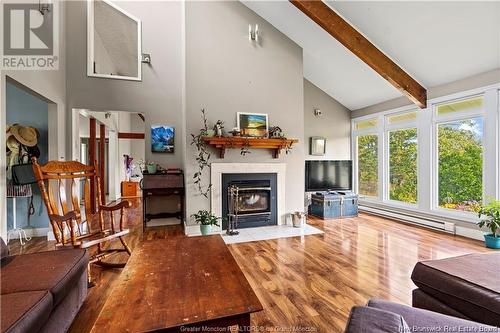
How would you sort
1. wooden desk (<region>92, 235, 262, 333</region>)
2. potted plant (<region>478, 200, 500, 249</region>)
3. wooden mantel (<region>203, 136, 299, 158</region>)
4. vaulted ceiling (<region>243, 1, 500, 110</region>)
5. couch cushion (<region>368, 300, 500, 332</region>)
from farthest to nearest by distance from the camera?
wooden mantel (<region>203, 136, 299, 158</region>) → potted plant (<region>478, 200, 500, 249</region>) → vaulted ceiling (<region>243, 1, 500, 110</region>) → wooden desk (<region>92, 235, 262, 333</region>) → couch cushion (<region>368, 300, 500, 332</region>)

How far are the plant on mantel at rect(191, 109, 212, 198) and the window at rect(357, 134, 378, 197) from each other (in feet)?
12.4

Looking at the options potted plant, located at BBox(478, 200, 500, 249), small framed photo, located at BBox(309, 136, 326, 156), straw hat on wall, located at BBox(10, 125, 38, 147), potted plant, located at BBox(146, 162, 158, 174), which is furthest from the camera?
small framed photo, located at BBox(309, 136, 326, 156)

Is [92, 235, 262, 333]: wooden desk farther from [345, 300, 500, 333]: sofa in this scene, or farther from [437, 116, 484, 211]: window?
[437, 116, 484, 211]: window

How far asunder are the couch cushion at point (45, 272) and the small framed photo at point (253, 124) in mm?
2945

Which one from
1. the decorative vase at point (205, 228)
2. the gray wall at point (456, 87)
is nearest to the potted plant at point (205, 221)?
the decorative vase at point (205, 228)

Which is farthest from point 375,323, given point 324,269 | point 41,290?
point 324,269

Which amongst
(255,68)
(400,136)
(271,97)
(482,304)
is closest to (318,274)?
(482,304)

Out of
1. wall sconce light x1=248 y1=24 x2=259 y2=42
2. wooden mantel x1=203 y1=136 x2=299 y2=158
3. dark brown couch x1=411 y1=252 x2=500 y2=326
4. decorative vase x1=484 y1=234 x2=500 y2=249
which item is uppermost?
wall sconce light x1=248 y1=24 x2=259 y2=42

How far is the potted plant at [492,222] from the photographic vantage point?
10.4 ft

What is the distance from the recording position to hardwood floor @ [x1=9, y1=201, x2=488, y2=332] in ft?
6.07

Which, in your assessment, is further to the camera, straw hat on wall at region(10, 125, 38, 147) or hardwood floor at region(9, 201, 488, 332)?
straw hat on wall at region(10, 125, 38, 147)

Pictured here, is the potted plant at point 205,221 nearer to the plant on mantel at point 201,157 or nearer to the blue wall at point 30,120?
the plant on mantel at point 201,157

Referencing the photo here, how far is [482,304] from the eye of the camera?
3.92ft

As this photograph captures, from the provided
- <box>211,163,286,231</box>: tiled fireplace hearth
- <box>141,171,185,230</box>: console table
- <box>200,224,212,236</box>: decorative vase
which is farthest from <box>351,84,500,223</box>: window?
<box>141,171,185,230</box>: console table
